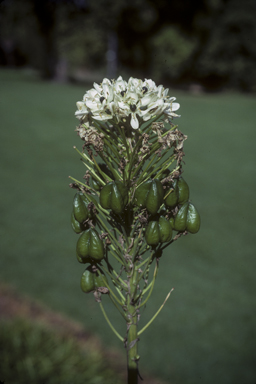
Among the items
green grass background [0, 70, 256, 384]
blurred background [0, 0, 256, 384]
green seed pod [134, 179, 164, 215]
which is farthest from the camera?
green grass background [0, 70, 256, 384]

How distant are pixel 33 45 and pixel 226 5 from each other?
14.4 m

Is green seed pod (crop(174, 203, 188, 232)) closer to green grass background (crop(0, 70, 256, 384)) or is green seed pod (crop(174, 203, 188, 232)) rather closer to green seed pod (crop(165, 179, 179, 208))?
green seed pod (crop(165, 179, 179, 208))

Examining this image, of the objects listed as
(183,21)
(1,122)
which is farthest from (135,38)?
(1,122)

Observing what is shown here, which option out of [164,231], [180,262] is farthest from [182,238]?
[164,231]

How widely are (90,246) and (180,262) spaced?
5356 mm

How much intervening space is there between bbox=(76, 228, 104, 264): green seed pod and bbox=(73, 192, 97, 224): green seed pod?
4 centimetres

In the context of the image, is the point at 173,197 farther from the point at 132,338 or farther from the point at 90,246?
the point at 132,338

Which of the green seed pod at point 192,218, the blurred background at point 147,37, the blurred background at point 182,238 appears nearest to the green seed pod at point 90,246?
the green seed pod at point 192,218

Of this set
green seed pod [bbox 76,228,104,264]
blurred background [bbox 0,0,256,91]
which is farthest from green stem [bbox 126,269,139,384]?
blurred background [bbox 0,0,256,91]

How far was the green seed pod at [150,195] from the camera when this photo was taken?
3.22 ft

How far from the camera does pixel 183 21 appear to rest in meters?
27.6

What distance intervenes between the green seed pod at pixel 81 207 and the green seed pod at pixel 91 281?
16 centimetres

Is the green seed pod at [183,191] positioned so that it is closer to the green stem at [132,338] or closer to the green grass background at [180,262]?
the green stem at [132,338]

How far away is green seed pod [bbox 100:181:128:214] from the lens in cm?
99
